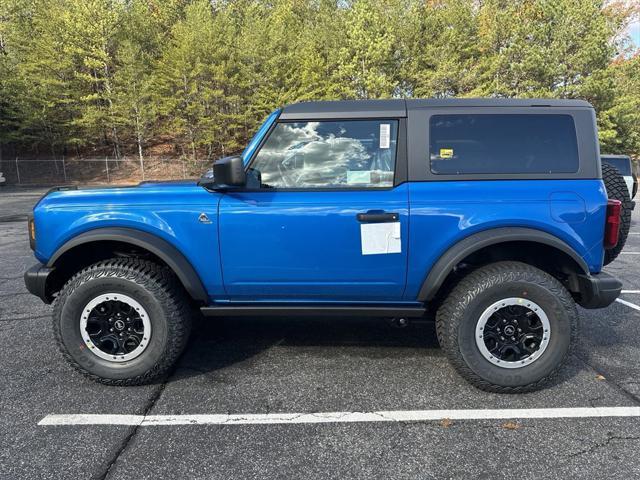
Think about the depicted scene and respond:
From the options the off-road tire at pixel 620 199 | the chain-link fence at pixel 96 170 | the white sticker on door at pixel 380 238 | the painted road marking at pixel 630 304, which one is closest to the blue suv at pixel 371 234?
the white sticker on door at pixel 380 238

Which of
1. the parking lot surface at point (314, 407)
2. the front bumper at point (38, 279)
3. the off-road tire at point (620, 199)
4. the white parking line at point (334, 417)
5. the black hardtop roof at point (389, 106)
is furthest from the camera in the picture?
the off-road tire at point (620, 199)

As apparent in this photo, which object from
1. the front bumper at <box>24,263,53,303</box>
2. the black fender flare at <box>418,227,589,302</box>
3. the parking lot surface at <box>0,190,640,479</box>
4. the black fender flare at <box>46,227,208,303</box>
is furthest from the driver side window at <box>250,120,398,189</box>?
the front bumper at <box>24,263,53,303</box>

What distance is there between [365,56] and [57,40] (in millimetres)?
19162

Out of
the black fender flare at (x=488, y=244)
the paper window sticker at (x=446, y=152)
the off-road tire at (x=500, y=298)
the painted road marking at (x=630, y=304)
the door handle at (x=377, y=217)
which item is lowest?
the painted road marking at (x=630, y=304)

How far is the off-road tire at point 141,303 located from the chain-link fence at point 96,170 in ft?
83.8

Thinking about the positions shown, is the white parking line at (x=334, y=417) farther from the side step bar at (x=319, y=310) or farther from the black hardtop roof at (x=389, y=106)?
the black hardtop roof at (x=389, y=106)

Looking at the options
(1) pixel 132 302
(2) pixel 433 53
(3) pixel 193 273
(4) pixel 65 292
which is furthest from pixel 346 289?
(2) pixel 433 53

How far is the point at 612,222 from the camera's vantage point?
2.88 meters

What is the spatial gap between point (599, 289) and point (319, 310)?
1896 millimetres

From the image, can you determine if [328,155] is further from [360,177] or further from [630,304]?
[630,304]

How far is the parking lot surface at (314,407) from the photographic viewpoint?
2262 millimetres

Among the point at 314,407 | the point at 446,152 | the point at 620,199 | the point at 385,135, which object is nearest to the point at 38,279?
the point at 314,407

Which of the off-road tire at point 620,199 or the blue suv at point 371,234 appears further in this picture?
the off-road tire at point 620,199

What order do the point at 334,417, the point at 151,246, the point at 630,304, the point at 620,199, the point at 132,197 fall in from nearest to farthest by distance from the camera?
the point at 334,417
the point at 151,246
the point at 132,197
the point at 620,199
the point at 630,304
